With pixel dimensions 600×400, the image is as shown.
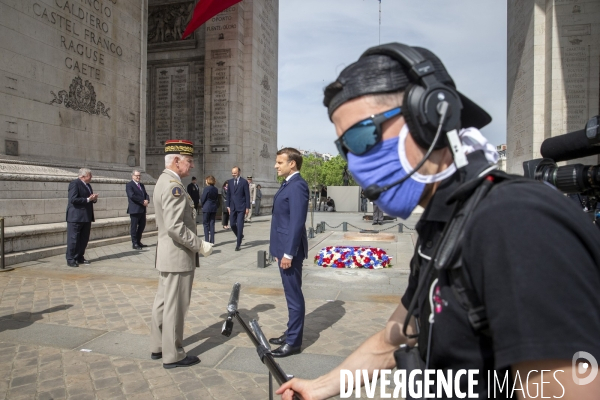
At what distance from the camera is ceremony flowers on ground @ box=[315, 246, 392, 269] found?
8.55m

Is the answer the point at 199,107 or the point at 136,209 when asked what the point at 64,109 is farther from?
the point at 199,107

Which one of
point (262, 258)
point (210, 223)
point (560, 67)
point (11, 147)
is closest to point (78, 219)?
point (11, 147)

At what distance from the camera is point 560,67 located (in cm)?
1485

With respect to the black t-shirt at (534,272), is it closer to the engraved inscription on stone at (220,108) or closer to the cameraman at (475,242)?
the cameraman at (475,242)

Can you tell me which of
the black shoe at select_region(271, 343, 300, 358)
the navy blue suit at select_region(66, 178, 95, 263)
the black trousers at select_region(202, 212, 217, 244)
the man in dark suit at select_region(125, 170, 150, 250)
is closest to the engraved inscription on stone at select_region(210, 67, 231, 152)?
the black trousers at select_region(202, 212, 217, 244)

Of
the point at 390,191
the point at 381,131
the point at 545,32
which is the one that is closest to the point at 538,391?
the point at 390,191

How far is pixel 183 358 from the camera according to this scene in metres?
4.06

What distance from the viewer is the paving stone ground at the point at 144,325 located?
364 cm

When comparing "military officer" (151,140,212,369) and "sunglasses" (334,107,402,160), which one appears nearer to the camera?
"sunglasses" (334,107,402,160)

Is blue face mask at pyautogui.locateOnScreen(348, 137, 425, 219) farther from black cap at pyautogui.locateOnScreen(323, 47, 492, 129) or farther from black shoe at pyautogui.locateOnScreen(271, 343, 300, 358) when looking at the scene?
black shoe at pyautogui.locateOnScreen(271, 343, 300, 358)

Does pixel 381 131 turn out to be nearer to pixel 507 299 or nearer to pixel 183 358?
pixel 507 299

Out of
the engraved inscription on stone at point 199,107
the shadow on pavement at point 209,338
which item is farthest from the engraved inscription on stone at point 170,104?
the shadow on pavement at point 209,338

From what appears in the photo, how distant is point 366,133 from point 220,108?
19.6 m

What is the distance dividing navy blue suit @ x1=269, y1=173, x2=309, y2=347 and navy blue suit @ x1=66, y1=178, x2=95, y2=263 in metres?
5.40
